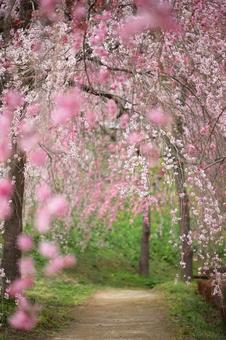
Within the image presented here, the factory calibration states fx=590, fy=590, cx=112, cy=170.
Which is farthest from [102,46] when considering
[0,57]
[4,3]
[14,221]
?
[14,221]

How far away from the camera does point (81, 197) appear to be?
56.5 feet

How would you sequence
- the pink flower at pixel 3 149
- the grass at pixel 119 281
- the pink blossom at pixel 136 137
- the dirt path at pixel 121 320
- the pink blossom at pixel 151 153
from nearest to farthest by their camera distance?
the pink flower at pixel 3 149, the pink blossom at pixel 136 137, the dirt path at pixel 121 320, the pink blossom at pixel 151 153, the grass at pixel 119 281

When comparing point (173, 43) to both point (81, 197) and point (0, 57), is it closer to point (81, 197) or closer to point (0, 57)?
point (0, 57)

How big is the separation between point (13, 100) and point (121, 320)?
4.04 metres

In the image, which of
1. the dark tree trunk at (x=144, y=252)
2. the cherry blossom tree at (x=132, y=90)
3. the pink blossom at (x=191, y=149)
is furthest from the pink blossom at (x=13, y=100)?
the dark tree trunk at (x=144, y=252)

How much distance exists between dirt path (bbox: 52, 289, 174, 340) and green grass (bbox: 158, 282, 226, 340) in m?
0.20

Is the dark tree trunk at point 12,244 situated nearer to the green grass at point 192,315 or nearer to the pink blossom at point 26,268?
the pink blossom at point 26,268

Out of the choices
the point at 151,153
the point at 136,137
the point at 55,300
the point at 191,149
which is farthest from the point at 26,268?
the point at 55,300

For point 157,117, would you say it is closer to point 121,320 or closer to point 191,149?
point 191,149

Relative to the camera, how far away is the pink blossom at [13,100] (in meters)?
7.51

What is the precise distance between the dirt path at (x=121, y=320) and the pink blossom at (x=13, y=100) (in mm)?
3125

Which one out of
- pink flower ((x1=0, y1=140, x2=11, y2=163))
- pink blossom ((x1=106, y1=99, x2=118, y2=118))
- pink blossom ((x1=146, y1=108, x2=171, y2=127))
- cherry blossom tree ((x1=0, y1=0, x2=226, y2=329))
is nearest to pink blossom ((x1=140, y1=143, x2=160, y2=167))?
cherry blossom tree ((x1=0, y1=0, x2=226, y2=329))

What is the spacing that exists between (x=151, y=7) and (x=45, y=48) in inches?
176

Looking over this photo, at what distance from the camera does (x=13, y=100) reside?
24.6ft
